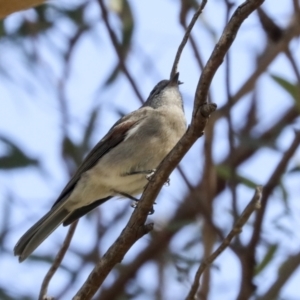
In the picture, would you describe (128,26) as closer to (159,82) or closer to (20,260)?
(159,82)

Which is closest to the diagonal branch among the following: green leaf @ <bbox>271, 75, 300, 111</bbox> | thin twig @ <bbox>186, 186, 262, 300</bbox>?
thin twig @ <bbox>186, 186, 262, 300</bbox>

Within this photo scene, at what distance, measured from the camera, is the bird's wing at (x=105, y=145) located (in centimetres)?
337

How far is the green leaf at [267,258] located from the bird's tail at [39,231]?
2.87ft

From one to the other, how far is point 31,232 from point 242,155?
4.61ft

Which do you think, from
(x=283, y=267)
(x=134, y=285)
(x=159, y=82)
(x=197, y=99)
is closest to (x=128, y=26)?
A: (x=159, y=82)

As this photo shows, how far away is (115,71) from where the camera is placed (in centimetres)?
450

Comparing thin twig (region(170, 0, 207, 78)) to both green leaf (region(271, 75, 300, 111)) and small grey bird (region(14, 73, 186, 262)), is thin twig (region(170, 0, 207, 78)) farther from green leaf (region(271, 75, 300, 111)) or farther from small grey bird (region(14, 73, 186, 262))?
green leaf (region(271, 75, 300, 111))

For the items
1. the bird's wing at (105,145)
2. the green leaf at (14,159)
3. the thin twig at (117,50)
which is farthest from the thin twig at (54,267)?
the green leaf at (14,159)

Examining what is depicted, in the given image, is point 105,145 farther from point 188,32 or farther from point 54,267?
point 188,32

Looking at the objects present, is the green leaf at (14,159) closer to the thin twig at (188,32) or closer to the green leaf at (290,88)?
the green leaf at (290,88)

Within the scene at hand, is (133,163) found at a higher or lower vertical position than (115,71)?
lower

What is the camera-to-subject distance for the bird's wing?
337 cm

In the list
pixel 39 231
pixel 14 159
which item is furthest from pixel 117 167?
pixel 14 159

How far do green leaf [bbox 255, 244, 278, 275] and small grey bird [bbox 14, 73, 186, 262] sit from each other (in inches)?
24.4
